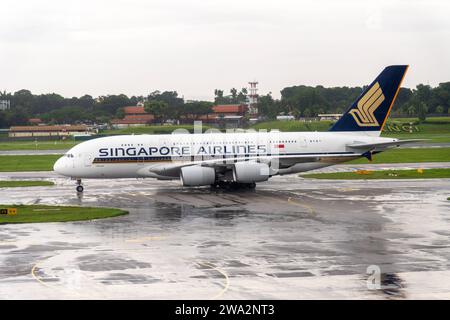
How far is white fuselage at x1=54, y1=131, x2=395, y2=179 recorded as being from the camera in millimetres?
51281

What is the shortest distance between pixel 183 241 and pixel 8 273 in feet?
27.7

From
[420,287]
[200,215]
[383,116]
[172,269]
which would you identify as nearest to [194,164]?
[200,215]

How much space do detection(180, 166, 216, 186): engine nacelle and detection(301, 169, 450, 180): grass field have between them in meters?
14.1

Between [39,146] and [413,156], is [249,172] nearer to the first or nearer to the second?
[413,156]

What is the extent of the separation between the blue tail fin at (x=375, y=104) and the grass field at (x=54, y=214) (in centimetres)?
2341

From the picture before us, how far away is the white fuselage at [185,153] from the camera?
51281 millimetres

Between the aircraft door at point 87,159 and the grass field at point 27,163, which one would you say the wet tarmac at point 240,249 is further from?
the grass field at point 27,163

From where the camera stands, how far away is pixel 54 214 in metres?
38.8

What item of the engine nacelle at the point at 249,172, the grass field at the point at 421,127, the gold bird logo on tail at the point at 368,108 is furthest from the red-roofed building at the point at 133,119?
the engine nacelle at the point at 249,172

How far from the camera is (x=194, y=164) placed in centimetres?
4962

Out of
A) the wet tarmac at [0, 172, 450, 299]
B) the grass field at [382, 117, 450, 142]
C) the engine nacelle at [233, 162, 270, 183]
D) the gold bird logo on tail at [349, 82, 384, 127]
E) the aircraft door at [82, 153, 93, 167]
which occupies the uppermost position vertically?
the gold bird logo on tail at [349, 82, 384, 127]

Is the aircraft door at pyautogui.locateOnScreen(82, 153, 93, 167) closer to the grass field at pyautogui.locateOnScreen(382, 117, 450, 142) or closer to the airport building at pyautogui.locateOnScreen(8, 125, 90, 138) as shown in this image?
the grass field at pyautogui.locateOnScreen(382, 117, 450, 142)

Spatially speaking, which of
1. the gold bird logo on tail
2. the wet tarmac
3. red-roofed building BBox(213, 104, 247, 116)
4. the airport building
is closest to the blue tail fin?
the gold bird logo on tail

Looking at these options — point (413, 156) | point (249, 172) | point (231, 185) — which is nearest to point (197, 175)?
point (249, 172)
